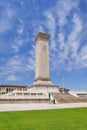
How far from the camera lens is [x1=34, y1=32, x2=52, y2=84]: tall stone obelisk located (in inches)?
2066

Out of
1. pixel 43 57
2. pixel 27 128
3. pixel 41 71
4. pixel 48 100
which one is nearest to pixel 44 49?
pixel 43 57

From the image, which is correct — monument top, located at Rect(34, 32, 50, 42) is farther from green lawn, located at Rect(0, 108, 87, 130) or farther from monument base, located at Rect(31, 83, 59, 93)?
green lawn, located at Rect(0, 108, 87, 130)

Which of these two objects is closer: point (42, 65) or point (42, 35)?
point (42, 65)

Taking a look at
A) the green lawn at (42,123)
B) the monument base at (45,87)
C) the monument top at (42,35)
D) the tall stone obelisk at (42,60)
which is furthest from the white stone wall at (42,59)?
the green lawn at (42,123)

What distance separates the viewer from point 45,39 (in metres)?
56.2

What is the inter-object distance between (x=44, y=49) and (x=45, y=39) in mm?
3270

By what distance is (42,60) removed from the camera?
53.9 m

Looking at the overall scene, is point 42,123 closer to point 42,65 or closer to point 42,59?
point 42,65

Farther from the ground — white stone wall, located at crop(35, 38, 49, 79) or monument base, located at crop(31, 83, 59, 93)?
white stone wall, located at crop(35, 38, 49, 79)

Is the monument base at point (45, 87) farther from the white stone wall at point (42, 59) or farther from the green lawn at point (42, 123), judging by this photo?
the green lawn at point (42, 123)

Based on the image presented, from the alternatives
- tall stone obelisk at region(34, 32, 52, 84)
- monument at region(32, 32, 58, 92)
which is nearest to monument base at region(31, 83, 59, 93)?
monument at region(32, 32, 58, 92)

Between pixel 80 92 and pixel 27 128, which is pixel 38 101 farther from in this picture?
pixel 27 128

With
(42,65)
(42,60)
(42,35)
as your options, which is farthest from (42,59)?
(42,35)

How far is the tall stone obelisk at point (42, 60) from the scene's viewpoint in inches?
2066
